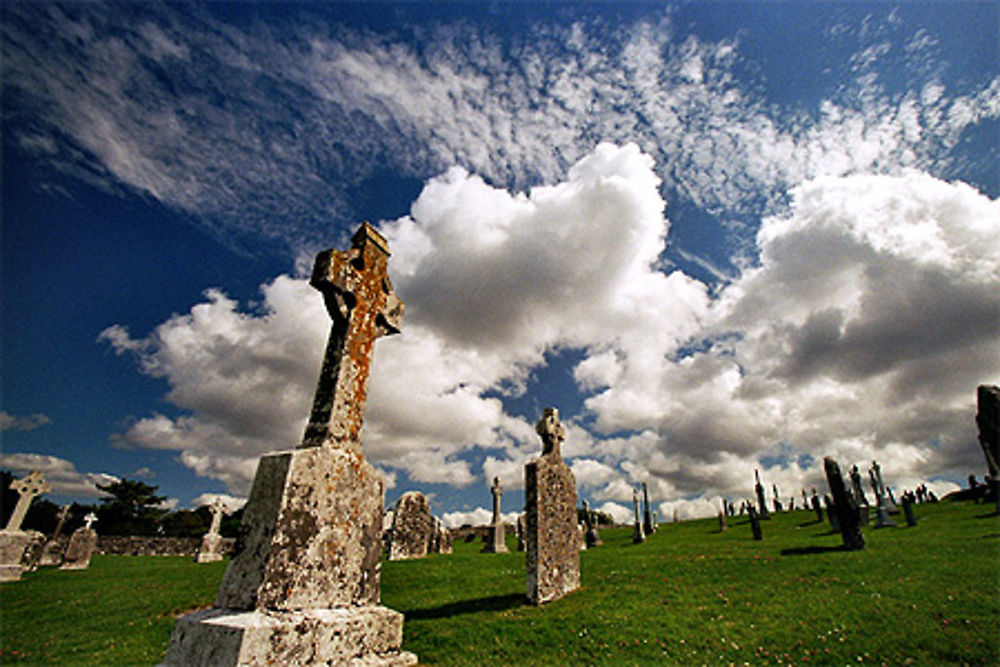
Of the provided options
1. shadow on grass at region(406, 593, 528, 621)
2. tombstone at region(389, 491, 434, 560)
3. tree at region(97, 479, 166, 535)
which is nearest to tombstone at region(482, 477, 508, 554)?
tombstone at region(389, 491, 434, 560)

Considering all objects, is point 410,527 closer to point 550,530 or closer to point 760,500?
point 550,530

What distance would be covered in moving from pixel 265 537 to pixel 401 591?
12816 mm

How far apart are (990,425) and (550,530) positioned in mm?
19375

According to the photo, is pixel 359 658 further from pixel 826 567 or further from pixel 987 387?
pixel 987 387

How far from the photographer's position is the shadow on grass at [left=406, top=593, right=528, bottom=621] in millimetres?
11242

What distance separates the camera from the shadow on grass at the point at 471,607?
11.2m

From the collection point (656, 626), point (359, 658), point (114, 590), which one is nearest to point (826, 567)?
point (656, 626)

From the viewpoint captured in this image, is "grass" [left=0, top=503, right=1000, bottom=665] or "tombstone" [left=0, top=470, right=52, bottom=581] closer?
"grass" [left=0, top=503, right=1000, bottom=665]

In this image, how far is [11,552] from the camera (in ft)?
62.3

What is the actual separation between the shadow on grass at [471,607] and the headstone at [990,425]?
19770 mm

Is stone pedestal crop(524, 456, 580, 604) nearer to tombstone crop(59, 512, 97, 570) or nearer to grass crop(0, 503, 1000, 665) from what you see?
grass crop(0, 503, 1000, 665)

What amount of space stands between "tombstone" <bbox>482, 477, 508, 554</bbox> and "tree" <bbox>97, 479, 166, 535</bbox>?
5955 cm

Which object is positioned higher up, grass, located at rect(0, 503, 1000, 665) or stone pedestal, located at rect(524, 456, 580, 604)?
stone pedestal, located at rect(524, 456, 580, 604)

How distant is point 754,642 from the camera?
8711mm
